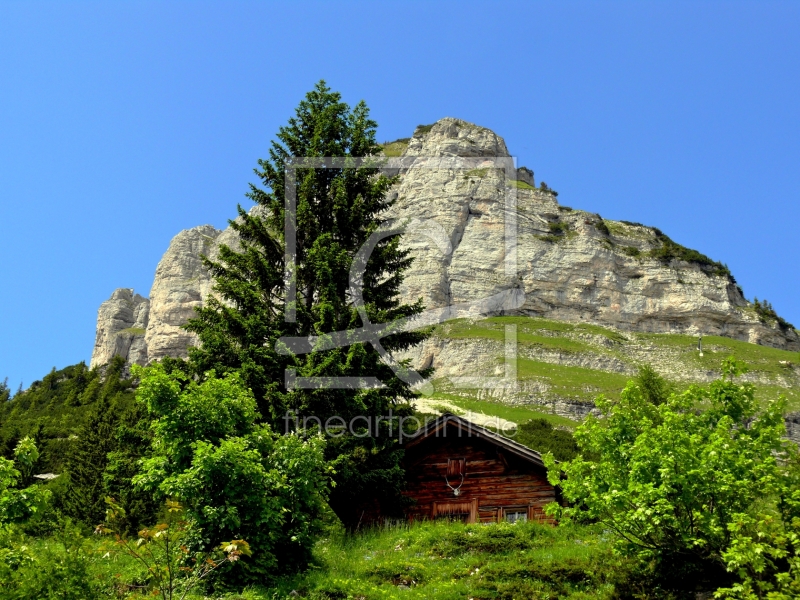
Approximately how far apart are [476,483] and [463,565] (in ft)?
26.4

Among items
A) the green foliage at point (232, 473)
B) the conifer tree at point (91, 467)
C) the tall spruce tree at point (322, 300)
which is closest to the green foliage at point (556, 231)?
the conifer tree at point (91, 467)

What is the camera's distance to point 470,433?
995 inches

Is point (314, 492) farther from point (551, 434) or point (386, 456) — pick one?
point (551, 434)

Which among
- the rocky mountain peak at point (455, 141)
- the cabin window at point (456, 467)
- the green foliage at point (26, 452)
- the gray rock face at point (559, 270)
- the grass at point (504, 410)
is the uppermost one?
the rocky mountain peak at point (455, 141)

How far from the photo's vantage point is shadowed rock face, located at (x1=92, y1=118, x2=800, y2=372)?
136875 mm

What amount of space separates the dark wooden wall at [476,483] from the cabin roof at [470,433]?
327 millimetres

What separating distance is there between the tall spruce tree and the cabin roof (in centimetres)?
187

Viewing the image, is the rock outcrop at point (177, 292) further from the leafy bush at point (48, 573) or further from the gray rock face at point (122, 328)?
the leafy bush at point (48, 573)

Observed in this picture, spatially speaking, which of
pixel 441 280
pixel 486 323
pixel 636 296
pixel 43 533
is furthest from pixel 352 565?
pixel 636 296

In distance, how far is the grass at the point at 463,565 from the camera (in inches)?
590

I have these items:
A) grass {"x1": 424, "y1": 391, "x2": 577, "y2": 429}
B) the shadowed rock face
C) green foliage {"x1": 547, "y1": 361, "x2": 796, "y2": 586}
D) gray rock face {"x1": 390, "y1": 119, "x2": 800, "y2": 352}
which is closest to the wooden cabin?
green foliage {"x1": 547, "y1": 361, "x2": 796, "y2": 586}

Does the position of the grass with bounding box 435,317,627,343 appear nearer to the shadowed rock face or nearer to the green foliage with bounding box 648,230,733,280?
the shadowed rock face

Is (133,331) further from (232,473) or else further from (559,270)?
(232,473)

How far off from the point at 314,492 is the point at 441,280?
4698 inches
